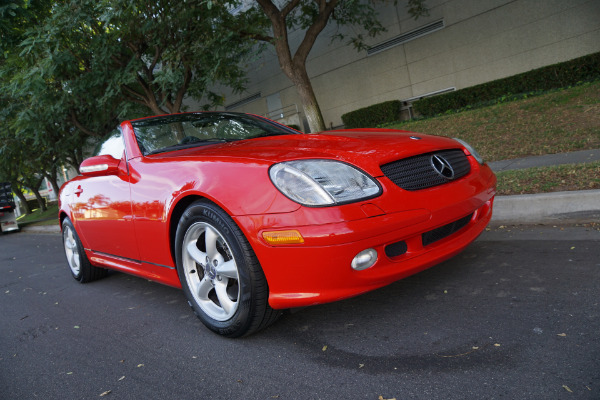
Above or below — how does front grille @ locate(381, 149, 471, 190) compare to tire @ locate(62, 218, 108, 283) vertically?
above

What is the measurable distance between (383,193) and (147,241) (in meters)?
1.75

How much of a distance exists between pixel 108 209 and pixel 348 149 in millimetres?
2127

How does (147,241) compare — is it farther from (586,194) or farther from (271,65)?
(271,65)

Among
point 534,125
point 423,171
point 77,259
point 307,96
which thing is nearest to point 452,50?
point 307,96

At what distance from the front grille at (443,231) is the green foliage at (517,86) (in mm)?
10473

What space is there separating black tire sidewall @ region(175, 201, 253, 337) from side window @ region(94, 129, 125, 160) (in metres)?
1.22

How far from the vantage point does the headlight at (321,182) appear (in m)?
2.20

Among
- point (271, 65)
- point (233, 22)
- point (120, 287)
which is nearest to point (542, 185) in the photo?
point (120, 287)

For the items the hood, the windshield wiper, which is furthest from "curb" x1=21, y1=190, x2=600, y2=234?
the windshield wiper


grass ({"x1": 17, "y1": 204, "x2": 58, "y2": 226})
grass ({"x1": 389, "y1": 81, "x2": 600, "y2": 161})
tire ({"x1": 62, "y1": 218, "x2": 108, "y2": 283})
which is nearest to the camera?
tire ({"x1": 62, "y1": 218, "x2": 108, "y2": 283})

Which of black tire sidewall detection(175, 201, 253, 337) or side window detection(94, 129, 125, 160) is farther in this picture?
side window detection(94, 129, 125, 160)

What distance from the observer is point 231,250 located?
8.04ft

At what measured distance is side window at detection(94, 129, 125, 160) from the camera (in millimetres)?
3596

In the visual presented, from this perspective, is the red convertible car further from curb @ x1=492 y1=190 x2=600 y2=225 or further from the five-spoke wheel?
curb @ x1=492 y1=190 x2=600 y2=225
